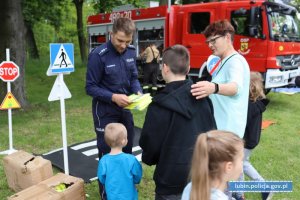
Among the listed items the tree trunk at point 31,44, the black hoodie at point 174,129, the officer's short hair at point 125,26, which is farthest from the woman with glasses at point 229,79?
the tree trunk at point 31,44

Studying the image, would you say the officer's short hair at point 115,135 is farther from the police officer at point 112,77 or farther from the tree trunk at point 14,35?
the tree trunk at point 14,35

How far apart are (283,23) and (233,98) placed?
7.57 m

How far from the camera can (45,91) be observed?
13.7 meters

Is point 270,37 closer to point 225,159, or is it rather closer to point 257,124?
point 257,124

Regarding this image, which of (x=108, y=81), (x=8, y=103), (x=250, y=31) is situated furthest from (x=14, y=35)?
(x=108, y=81)

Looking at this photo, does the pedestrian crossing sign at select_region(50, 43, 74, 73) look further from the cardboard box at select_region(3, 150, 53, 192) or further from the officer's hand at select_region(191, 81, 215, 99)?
the officer's hand at select_region(191, 81, 215, 99)

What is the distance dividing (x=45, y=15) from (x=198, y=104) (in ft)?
74.8

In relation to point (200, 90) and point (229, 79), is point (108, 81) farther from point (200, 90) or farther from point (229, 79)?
point (200, 90)

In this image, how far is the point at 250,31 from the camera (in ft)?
29.6

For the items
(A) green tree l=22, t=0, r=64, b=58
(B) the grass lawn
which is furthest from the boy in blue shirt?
(A) green tree l=22, t=0, r=64, b=58

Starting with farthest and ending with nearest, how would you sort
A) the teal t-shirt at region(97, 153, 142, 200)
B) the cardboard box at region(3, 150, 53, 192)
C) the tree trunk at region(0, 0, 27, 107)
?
A: the tree trunk at region(0, 0, 27, 107)
the cardboard box at region(3, 150, 53, 192)
the teal t-shirt at region(97, 153, 142, 200)

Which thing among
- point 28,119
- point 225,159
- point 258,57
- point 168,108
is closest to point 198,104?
point 168,108

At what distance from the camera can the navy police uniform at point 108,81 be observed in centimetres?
341

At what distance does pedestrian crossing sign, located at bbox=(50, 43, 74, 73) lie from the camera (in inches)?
155
